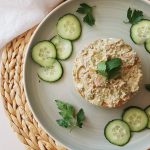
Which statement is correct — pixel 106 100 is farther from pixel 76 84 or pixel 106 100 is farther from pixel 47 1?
pixel 47 1

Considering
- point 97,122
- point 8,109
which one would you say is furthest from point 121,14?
point 8,109

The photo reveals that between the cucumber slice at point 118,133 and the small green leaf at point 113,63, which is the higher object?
the small green leaf at point 113,63

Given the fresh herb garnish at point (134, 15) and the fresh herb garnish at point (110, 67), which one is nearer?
the fresh herb garnish at point (110, 67)

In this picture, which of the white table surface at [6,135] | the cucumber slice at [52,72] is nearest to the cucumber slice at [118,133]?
the cucumber slice at [52,72]

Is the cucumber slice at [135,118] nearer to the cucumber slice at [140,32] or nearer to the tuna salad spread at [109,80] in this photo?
the tuna salad spread at [109,80]

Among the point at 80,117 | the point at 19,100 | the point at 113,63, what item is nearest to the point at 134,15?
the point at 113,63
